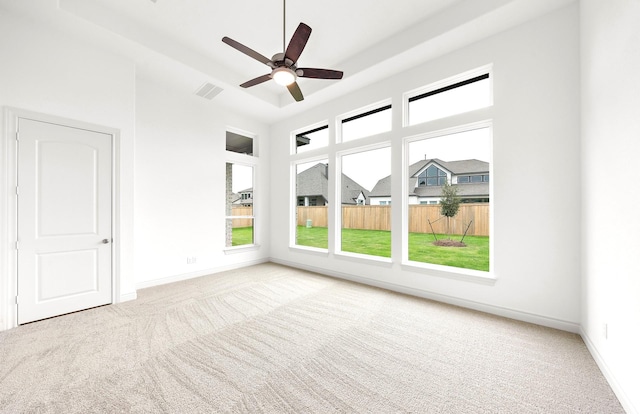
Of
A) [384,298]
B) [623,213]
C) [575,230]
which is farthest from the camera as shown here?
[384,298]

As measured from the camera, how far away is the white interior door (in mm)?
2840

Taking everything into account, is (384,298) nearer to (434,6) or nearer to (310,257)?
(310,257)

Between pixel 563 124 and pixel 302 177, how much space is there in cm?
426

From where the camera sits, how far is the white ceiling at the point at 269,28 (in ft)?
9.36

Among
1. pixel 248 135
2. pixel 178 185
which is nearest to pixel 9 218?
pixel 178 185

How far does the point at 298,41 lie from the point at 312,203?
352 centimetres

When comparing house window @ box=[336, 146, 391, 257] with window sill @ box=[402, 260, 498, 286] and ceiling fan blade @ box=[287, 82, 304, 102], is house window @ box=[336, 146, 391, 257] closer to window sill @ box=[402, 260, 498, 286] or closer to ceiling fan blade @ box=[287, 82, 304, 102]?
window sill @ box=[402, 260, 498, 286]

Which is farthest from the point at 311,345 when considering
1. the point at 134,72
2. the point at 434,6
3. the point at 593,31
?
the point at 134,72

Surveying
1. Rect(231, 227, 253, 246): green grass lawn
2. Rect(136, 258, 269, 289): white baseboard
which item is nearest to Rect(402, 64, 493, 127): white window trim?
Rect(231, 227, 253, 246): green grass lawn

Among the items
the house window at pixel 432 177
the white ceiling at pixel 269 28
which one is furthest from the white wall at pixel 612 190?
the house window at pixel 432 177

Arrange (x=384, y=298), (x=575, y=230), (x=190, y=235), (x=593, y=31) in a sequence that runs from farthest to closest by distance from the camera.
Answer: (x=190, y=235), (x=384, y=298), (x=575, y=230), (x=593, y=31)

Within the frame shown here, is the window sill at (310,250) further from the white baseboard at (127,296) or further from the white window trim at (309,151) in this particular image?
the white baseboard at (127,296)

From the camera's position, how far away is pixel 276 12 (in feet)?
10.2

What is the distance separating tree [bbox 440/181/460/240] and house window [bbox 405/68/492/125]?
1.05 metres
